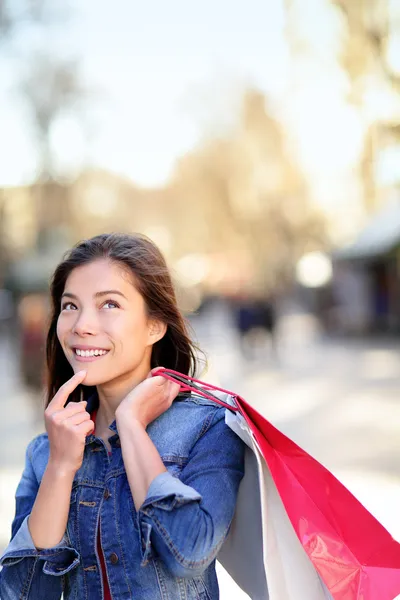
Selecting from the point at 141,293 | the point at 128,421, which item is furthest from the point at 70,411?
the point at 141,293

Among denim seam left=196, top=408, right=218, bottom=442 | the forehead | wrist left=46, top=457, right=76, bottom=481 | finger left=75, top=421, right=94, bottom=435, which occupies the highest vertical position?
the forehead

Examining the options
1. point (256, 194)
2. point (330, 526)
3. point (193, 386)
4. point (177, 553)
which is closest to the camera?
point (177, 553)

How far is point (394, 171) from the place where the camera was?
880cm

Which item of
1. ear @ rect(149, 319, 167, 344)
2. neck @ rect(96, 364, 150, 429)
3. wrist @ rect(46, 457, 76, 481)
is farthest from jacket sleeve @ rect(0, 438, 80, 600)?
ear @ rect(149, 319, 167, 344)

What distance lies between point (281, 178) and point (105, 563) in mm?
35287

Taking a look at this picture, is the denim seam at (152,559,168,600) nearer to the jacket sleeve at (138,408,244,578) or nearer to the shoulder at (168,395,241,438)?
the jacket sleeve at (138,408,244,578)

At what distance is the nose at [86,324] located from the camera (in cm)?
180

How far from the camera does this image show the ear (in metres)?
1.92

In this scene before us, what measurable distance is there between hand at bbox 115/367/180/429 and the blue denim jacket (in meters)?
0.05

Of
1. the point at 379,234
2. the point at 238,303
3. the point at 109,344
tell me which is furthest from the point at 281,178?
the point at 109,344

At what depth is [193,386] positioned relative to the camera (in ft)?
6.18

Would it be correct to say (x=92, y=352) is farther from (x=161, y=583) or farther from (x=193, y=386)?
(x=161, y=583)

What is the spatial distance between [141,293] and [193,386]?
0.83 ft

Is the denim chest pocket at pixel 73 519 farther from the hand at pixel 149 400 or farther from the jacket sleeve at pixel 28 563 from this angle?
the hand at pixel 149 400
